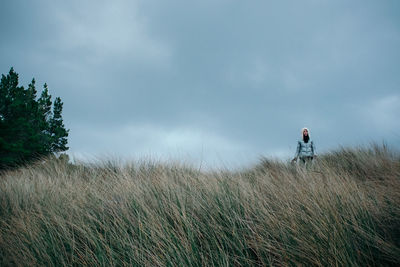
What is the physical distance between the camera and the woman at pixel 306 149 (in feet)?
27.1

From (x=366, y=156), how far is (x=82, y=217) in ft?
28.5

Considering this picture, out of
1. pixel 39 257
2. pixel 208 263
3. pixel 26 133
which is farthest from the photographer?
pixel 26 133

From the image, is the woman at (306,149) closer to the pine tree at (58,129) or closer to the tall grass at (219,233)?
the tall grass at (219,233)

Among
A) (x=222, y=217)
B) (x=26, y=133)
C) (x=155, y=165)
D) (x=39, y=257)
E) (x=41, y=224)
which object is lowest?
(x=39, y=257)

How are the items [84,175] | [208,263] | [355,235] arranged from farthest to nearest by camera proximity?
[84,175] < [355,235] < [208,263]

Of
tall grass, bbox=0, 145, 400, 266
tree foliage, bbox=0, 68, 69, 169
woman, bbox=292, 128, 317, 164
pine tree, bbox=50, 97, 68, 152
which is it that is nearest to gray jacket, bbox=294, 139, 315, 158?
woman, bbox=292, 128, 317, 164

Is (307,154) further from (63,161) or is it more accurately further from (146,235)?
(63,161)

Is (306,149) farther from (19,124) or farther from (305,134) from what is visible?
(19,124)

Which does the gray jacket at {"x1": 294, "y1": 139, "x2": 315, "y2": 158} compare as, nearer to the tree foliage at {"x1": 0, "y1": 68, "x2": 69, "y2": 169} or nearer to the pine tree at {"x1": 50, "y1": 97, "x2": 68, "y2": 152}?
the tree foliage at {"x1": 0, "y1": 68, "x2": 69, "y2": 169}

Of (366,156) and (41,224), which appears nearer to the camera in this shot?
(41,224)

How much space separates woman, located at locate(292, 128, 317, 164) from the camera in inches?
325

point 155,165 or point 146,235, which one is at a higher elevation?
point 155,165

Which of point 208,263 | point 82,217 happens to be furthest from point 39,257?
point 208,263

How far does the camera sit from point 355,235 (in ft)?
7.35
